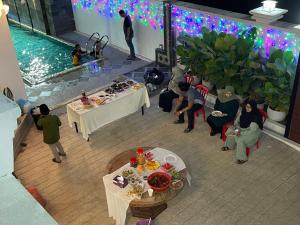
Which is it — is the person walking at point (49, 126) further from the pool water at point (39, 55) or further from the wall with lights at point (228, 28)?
the wall with lights at point (228, 28)

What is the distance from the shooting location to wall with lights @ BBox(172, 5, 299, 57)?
682 cm

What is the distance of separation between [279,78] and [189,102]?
175 centimetres

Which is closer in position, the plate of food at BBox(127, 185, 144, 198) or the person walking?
the plate of food at BBox(127, 185, 144, 198)

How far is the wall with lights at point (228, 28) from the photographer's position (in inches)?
268

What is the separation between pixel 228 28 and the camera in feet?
26.0

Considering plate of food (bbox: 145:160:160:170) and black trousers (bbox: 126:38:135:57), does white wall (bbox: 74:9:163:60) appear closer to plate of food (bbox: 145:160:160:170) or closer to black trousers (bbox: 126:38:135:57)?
black trousers (bbox: 126:38:135:57)

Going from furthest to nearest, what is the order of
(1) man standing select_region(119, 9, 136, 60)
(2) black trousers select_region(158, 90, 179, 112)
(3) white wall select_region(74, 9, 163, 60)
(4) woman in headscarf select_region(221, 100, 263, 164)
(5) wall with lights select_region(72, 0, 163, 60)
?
(3) white wall select_region(74, 9, 163, 60)
(1) man standing select_region(119, 9, 136, 60)
(5) wall with lights select_region(72, 0, 163, 60)
(2) black trousers select_region(158, 90, 179, 112)
(4) woman in headscarf select_region(221, 100, 263, 164)

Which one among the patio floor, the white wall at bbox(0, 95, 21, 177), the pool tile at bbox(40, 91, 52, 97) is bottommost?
the patio floor

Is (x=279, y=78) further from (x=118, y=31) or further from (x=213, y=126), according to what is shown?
(x=118, y=31)

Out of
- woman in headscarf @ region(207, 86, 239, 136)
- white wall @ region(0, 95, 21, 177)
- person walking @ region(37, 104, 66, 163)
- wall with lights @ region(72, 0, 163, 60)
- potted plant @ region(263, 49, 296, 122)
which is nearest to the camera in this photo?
white wall @ region(0, 95, 21, 177)

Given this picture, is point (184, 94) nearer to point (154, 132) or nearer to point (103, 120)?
point (154, 132)

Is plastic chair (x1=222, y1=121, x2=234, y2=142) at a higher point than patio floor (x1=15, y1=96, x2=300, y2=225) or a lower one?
higher

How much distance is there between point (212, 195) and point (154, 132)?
210 cm

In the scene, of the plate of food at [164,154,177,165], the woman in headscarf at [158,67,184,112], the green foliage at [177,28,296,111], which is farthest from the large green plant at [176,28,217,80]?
the plate of food at [164,154,177,165]
